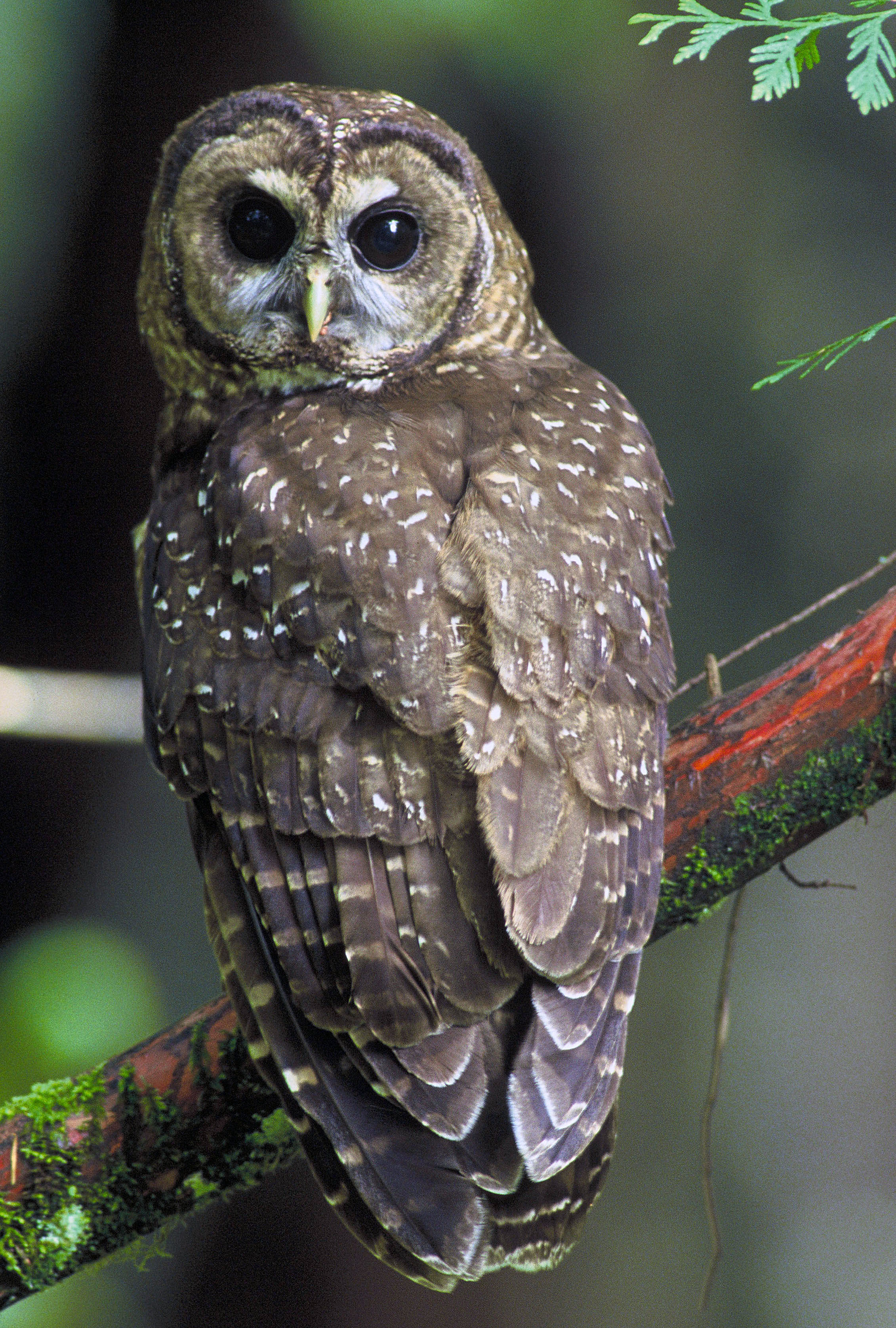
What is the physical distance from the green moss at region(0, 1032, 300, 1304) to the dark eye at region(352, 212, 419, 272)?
39.1 inches

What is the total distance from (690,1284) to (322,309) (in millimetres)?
1814

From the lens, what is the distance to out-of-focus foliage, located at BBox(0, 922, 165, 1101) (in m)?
1.64

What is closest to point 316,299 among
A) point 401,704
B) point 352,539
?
point 352,539

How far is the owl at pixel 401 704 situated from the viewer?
3.39 ft

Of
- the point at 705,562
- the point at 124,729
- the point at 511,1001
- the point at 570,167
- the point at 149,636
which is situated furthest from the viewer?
the point at 705,562

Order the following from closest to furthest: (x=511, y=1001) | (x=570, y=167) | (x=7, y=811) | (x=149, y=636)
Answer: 1. (x=511, y=1001)
2. (x=149, y=636)
3. (x=7, y=811)
4. (x=570, y=167)

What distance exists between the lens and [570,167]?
7.08ft

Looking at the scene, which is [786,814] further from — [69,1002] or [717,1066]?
[69,1002]

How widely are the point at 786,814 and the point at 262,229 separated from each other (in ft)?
3.24

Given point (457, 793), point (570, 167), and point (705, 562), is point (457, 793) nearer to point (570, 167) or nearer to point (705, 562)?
point (705, 562)

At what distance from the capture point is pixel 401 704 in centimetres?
110

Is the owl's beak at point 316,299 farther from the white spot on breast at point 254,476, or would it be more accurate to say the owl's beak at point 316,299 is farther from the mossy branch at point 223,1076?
the mossy branch at point 223,1076

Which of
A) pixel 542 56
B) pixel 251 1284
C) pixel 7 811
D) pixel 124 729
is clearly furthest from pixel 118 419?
pixel 251 1284

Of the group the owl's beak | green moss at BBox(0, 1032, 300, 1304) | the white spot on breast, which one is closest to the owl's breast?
the white spot on breast
